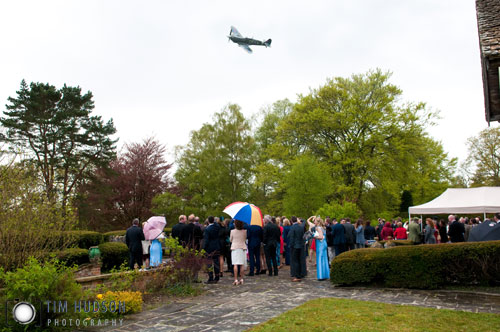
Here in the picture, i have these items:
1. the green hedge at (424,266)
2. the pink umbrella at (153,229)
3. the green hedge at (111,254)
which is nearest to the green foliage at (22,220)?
the pink umbrella at (153,229)

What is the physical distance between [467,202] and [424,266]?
10818mm

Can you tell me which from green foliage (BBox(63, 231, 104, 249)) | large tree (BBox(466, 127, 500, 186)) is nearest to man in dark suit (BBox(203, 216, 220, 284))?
green foliage (BBox(63, 231, 104, 249))

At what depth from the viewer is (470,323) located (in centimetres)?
599

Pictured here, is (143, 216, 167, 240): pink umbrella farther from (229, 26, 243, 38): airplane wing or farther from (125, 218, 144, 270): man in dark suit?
(229, 26, 243, 38): airplane wing

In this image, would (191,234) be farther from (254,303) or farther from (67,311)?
(67,311)

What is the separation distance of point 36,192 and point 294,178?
1655 cm

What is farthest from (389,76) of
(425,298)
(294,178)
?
(425,298)

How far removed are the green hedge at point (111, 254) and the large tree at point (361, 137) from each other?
18073 millimetres

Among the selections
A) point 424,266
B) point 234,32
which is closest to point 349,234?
point 424,266

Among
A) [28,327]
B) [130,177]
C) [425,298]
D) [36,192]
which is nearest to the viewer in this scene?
[28,327]

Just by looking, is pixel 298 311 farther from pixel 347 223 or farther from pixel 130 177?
pixel 130 177

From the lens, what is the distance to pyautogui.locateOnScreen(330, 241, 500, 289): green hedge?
8.74 metres

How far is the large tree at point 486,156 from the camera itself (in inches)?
1577

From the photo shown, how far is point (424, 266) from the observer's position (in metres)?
9.04
